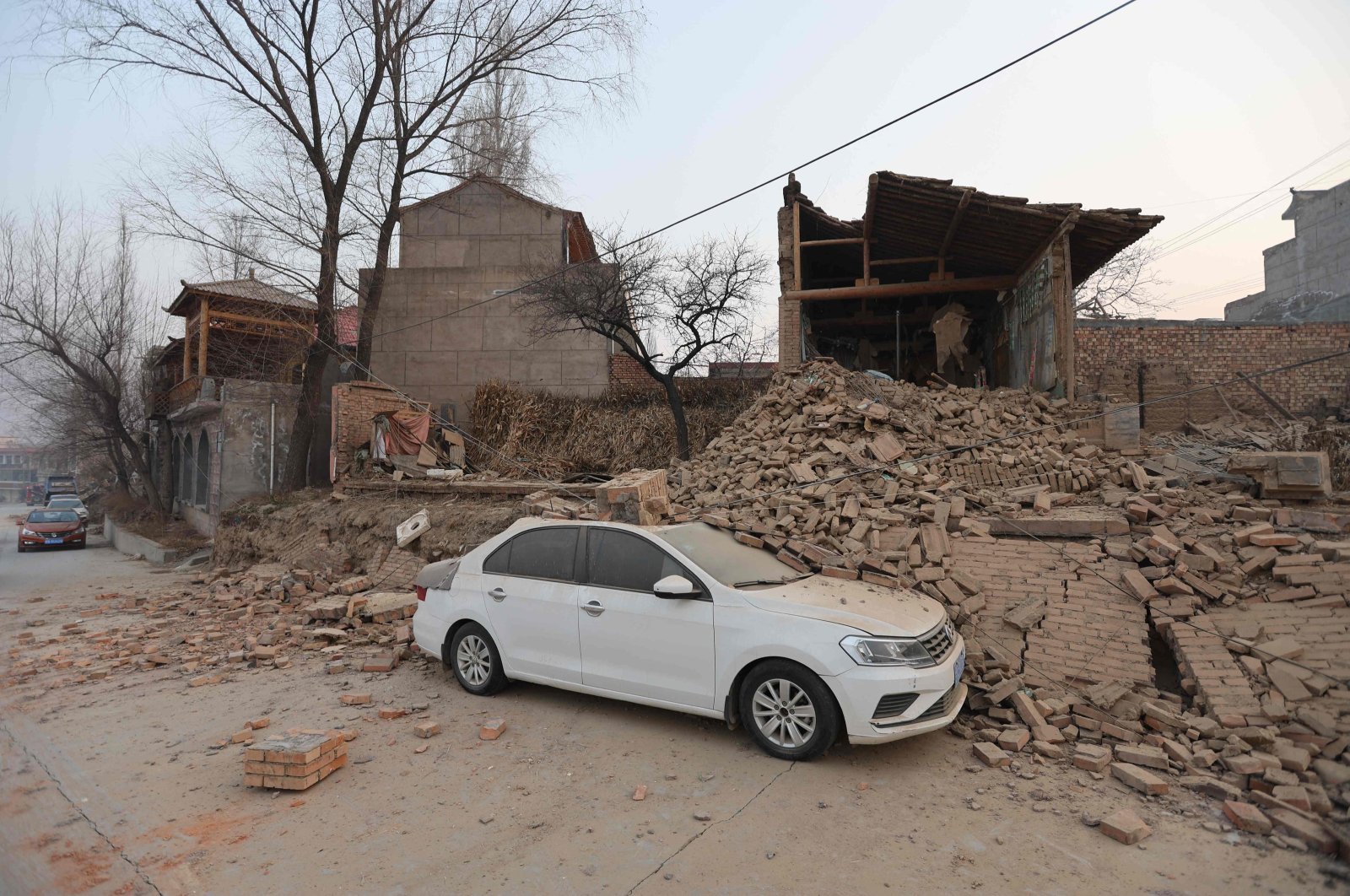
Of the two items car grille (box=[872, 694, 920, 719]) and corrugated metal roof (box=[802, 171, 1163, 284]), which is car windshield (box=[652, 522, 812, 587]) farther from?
corrugated metal roof (box=[802, 171, 1163, 284])

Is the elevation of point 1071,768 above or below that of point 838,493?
below

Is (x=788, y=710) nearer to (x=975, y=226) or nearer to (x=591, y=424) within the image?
(x=975, y=226)

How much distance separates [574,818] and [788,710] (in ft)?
4.81

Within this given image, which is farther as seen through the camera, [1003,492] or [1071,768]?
[1003,492]

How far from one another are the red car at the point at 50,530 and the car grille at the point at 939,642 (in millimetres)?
27818

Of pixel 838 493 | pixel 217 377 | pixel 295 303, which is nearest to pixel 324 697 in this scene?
pixel 838 493

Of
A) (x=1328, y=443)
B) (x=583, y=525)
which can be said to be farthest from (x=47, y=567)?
(x=1328, y=443)

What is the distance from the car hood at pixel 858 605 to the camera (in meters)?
4.62

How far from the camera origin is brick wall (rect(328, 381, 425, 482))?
1555cm

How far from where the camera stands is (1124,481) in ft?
26.5

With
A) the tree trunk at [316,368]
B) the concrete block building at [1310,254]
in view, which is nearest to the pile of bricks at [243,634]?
the tree trunk at [316,368]

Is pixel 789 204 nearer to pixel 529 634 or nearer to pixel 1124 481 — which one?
pixel 1124 481

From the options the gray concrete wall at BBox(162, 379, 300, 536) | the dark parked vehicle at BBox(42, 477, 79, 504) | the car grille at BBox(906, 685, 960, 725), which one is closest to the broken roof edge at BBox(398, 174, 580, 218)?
the gray concrete wall at BBox(162, 379, 300, 536)

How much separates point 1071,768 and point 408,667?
5637 mm
